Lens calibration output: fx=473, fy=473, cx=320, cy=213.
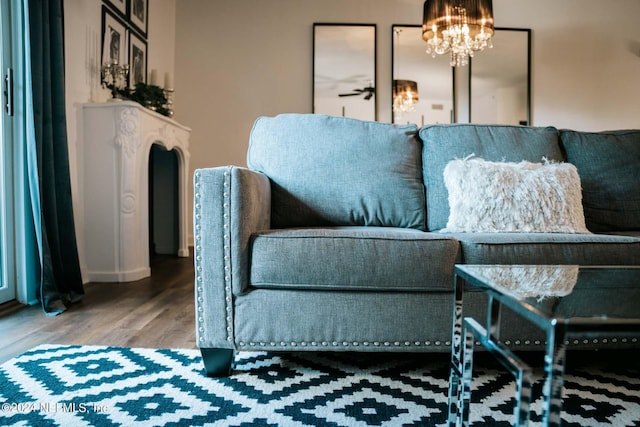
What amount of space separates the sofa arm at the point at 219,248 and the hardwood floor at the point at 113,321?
35cm

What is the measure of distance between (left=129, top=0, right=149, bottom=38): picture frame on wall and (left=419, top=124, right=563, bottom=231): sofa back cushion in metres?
2.61

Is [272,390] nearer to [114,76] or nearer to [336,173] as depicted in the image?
[336,173]

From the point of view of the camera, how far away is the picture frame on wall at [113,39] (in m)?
3.10

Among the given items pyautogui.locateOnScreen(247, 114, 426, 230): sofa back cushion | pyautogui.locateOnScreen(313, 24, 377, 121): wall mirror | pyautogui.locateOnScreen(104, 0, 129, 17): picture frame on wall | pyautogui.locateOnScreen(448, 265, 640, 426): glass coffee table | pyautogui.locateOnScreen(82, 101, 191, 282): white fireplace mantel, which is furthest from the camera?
pyautogui.locateOnScreen(313, 24, 377, 121): wall mirror

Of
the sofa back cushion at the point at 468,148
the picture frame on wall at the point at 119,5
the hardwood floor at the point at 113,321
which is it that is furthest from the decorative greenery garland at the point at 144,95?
the sofa back cushion at the point at 468,148

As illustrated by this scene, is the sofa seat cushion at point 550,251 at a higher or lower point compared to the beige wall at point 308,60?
lower

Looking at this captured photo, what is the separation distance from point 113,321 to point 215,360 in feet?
2.62

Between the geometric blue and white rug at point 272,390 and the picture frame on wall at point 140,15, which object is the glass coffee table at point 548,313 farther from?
the picture frame on wall at point 140,15

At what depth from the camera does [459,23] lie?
134 inches

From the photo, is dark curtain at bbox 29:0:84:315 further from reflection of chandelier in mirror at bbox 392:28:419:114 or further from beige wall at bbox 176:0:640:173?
reflection of chandelier in mirror at bbox 392:28:419:114

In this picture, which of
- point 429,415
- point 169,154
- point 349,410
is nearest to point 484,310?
point 429,415

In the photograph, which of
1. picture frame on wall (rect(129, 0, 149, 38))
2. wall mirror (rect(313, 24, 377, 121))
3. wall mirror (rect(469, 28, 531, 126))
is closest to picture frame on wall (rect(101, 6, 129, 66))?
picture frame on wall (rect(129, 0, 149, 38))

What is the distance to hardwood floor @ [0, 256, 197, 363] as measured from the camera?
Result: 167cm

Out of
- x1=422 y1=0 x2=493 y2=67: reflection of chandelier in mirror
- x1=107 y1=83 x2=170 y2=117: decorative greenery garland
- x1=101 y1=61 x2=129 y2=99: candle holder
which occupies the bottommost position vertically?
x1=107 y1=83 x2=170 y2=117: decorative greenery garland
